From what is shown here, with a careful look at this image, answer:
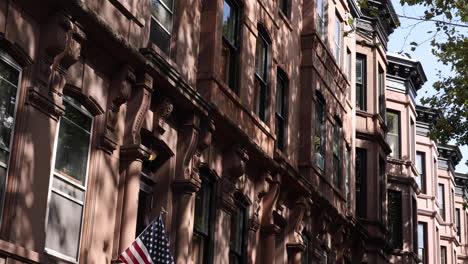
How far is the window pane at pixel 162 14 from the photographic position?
747 inches

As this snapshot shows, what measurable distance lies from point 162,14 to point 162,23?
0.65 feet

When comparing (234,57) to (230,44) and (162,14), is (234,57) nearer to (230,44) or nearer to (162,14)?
(230,44)

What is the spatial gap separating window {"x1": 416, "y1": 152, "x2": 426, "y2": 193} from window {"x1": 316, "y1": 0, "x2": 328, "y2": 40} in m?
21.5

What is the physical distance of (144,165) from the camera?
18.5 metres

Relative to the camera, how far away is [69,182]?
15422 mm

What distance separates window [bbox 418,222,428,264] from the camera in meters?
47.6

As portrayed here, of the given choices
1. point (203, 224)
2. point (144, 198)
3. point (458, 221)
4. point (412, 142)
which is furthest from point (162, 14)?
point (458, 221)

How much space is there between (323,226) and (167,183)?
10797mm

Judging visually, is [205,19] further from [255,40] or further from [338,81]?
[338,81]

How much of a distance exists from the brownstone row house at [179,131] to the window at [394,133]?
10.4 meters

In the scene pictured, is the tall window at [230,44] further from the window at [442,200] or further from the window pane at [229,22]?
the window at [442,200]

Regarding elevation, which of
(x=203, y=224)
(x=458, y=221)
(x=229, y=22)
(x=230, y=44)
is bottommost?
(x=203, y=224)

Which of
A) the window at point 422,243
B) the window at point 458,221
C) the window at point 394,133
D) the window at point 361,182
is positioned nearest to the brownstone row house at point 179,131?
the window at point 361,182

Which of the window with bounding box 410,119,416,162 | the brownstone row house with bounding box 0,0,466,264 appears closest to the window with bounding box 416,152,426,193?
the window with bounding box 410,119,416,162
